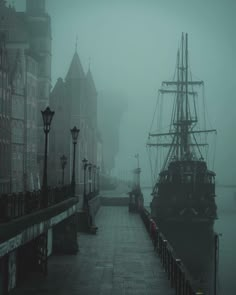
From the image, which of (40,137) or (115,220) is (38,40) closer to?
(40,137)

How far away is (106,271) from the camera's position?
24797 mm

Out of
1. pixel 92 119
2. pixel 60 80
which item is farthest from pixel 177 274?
pixel 92 119

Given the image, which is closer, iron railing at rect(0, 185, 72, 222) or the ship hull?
iron railing at rect(0, 185, 72, 222)

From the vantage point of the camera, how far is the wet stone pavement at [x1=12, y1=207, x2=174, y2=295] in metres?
20.9

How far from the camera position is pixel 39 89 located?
79500 mm

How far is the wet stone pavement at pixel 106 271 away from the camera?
20886 mm

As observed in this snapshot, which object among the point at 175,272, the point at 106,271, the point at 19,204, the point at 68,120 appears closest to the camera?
the point at 19,204

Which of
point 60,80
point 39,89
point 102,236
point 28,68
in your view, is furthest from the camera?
point 60,80

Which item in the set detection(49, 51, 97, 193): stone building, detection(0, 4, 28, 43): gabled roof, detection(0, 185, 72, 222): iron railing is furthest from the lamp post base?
detection(49, 51, 97, 193): stone building

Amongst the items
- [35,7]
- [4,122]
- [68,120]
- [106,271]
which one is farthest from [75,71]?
[106,271]

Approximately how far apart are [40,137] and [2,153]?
33.5 metres

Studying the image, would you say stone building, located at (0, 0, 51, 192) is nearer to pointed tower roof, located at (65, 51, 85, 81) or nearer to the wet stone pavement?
pointed tower roof, located at (65, 51, 85, 81)

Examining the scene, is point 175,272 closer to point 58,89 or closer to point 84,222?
point 84,222

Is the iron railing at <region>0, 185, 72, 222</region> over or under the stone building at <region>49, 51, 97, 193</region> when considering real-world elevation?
under
